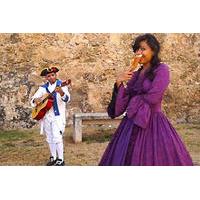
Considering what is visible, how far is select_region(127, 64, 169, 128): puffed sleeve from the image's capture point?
4945 mm

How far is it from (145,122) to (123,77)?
1.12ft

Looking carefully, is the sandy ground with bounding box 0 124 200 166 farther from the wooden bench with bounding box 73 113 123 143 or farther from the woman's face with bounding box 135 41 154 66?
the woman's face with bounding box 135 41 154 66

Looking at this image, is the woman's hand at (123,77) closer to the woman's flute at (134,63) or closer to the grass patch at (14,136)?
the woman's flute at (134,63)

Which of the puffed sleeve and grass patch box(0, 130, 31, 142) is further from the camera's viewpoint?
grass patch box(0, 130, 31, 142)

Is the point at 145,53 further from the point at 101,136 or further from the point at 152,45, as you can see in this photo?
the point at 101,136

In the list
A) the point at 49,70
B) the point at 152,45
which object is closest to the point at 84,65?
the point at 49,70

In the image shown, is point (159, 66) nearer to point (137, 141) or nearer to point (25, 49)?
point (137, 141)

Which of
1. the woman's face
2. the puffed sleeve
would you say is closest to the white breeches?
the puffed sleeve

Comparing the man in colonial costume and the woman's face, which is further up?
the woman's face

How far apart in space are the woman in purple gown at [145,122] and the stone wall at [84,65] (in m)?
0.06

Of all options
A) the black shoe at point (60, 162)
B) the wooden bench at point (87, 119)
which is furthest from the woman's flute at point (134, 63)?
the black shoe at point (60, 162)

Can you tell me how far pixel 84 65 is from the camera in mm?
5047

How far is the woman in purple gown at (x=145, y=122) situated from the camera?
4.96m
